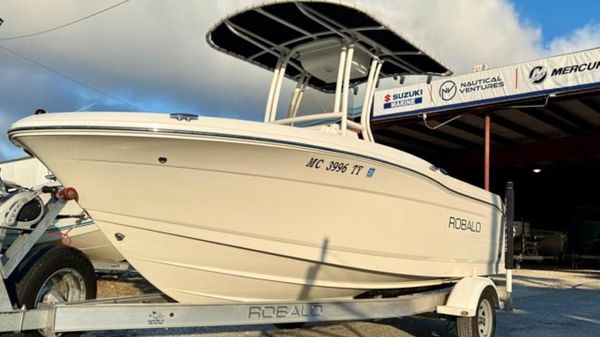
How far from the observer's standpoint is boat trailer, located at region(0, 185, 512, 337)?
3.23 meters

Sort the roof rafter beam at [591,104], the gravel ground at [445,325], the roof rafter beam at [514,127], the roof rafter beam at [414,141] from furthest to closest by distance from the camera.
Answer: the roof rafter beam at [414,141], the roof rafter beam at [514,127], the roof rafter beam at [591,104], the gravel ground at [445,325]

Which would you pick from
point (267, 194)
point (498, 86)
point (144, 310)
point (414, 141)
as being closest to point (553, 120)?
point (498, 86)

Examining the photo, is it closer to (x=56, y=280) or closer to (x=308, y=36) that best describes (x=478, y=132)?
(x=308, y=36)

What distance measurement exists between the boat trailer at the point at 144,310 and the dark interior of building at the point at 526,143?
849 centimetres

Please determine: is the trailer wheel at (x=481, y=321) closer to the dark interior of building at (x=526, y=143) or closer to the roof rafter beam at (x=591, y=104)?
the dark interior of building at (x=526, y=143)

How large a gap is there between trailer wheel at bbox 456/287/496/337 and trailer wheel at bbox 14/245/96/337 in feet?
10.8

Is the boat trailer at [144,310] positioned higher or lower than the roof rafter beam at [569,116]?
lower

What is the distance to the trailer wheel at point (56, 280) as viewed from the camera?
12.0ft

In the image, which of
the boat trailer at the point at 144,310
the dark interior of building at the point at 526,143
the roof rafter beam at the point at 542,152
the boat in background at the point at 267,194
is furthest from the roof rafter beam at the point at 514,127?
the boat trailer at the point at 144,310

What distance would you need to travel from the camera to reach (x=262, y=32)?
532cm

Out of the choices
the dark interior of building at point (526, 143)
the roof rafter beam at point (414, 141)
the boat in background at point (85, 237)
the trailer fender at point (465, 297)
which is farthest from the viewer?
the roof rafter beam at point (414, 141)

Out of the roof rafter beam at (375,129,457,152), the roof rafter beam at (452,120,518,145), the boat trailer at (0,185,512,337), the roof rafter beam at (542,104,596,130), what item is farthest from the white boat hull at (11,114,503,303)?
the roof rafter beam at (375,129,457,152)

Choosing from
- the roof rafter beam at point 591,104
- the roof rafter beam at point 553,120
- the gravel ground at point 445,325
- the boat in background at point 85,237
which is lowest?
the gravel ground at point 445,325

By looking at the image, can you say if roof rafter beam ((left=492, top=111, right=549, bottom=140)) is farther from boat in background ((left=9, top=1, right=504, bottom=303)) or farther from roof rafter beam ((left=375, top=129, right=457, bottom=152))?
boat in background ((left=9, top=1, right=504, bottom=303))
